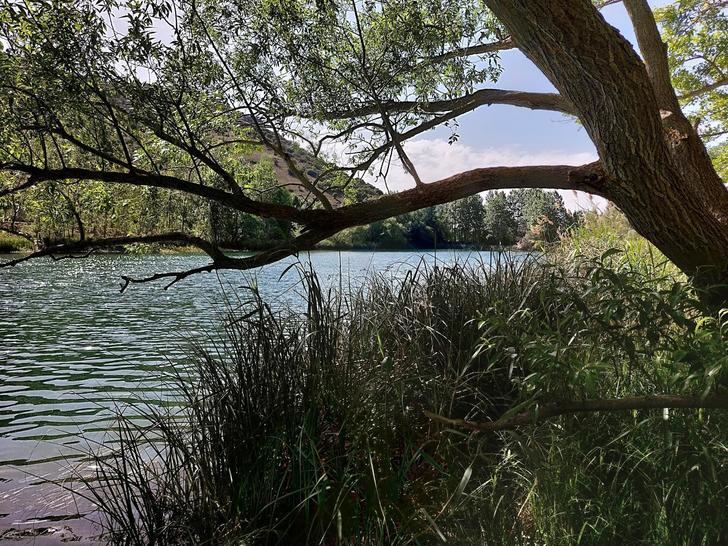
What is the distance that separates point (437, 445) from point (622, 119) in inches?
74.3

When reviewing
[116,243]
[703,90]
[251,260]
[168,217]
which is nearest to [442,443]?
[251,260]

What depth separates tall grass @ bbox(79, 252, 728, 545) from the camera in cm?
186

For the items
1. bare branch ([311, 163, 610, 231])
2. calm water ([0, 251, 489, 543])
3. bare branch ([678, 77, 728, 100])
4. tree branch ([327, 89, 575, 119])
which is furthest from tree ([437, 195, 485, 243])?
bare branch ([678, 77, 728, 100])

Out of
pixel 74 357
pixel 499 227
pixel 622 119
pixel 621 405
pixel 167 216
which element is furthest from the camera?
pixel 74 357

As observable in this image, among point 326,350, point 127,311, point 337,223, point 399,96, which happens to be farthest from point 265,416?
point 127,311

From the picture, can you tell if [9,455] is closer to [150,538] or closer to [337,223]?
[150,538]

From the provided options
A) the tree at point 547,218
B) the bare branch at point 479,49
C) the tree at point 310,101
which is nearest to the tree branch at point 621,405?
the tree at point 310,101

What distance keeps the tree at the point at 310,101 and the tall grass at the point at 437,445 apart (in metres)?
0.62

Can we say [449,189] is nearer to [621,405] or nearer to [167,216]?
[621,405]

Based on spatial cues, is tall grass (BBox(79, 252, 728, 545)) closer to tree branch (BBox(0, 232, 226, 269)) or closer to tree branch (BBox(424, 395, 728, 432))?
tree branch (BBox(424, 395, 728, 432))

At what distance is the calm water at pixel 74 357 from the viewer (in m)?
3.71

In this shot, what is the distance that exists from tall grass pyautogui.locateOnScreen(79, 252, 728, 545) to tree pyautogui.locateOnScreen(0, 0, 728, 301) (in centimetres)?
62

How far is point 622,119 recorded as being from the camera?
2611mm

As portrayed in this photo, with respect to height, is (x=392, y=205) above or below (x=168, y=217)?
below
